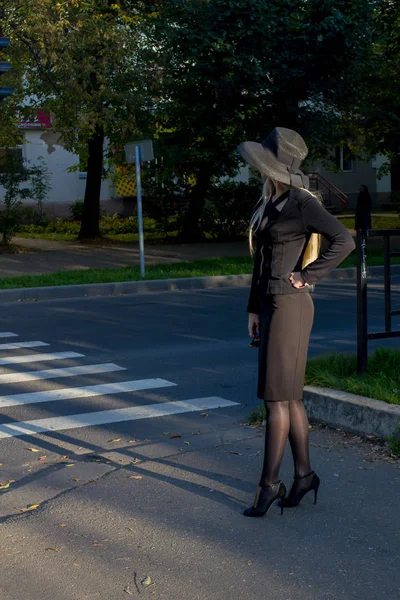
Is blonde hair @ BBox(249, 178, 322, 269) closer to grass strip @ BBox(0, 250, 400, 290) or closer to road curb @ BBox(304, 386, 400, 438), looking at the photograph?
road curb @ BBox(304, 386, 400, 438)

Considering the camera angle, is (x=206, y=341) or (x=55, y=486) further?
(x=206, y=341)

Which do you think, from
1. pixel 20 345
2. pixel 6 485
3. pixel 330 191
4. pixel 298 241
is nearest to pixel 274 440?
pixel 298 241

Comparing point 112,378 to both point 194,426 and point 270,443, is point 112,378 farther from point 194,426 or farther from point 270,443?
point 270,443

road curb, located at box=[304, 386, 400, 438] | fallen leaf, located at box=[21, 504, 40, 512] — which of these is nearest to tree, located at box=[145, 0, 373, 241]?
road curb, located at box=[304, 386, 400, 438]

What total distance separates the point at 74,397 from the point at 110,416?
0.79 metres

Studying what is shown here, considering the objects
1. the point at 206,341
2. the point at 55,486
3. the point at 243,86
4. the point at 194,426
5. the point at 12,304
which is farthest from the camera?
the point at 243,86

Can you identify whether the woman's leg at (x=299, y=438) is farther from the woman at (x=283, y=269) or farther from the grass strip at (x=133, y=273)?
the grass strip at (x=133, y=273)

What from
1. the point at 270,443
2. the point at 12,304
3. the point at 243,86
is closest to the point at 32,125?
the point at 243,86

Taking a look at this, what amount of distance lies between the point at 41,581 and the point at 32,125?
32.9 m

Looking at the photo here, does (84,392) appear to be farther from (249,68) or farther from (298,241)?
(249,68)

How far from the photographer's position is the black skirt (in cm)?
446

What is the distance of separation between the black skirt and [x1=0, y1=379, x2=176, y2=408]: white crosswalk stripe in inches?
136

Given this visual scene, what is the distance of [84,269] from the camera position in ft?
63.2

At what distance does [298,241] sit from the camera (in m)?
4.48
